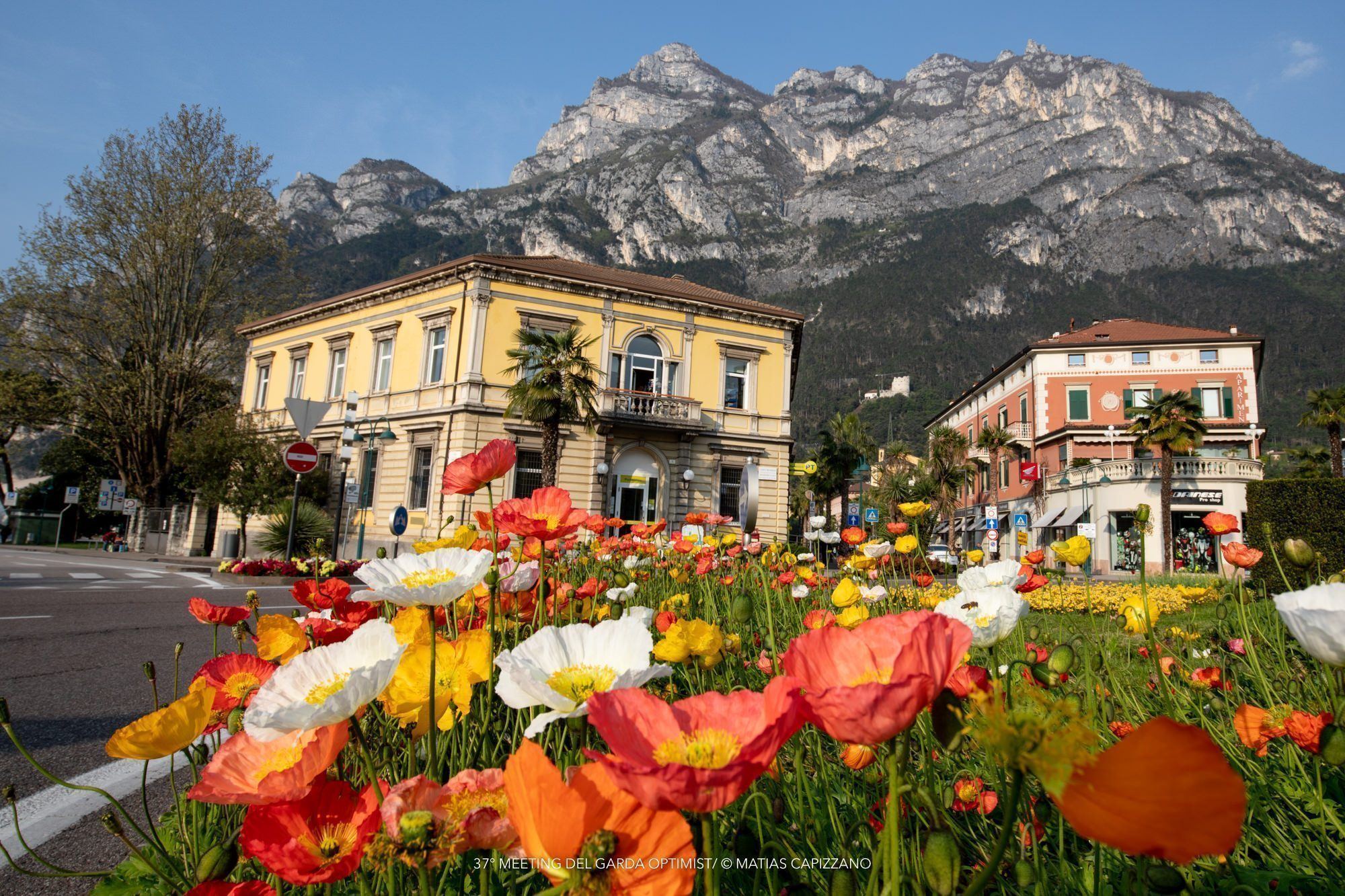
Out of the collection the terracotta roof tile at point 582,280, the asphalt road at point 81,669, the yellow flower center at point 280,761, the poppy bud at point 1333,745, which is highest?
the terracotta roof tile at point 582,280

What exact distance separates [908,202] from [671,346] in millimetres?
116589

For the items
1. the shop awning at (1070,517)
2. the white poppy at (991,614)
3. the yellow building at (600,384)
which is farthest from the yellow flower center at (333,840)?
the shop awning at (1070,517)

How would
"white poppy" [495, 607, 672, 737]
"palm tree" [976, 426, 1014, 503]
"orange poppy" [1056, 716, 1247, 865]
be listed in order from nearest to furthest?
"orange poppy" [1056, 716, 1247, 865] < "white poppy" [495, 607, 672, 737] < "palm tree" [976, 426, 1014, 503]

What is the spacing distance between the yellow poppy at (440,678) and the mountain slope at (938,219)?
91.6 metres

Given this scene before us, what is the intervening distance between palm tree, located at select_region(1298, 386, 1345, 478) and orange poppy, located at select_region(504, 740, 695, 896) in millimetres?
36191

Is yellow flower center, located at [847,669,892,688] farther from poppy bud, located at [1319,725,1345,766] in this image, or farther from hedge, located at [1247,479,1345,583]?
hedge, located at [1247,479,1345,583]

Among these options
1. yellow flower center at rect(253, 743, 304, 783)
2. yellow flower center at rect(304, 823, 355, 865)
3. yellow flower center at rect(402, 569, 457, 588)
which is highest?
yellow flower center at rect(402, 569, 457, 588)

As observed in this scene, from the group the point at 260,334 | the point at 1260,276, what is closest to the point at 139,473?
the point at 260,334

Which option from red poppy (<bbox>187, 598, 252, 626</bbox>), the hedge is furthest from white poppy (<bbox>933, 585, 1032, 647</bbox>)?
the hedge

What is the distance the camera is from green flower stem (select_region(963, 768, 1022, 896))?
41 centimetres

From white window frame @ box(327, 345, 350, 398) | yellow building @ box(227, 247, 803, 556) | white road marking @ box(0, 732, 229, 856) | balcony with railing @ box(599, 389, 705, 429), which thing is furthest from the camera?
white window frame @ box(327, 345, 350, 398)

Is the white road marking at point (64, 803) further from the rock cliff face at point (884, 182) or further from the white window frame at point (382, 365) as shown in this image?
the rock cliff face at point (884, 182)

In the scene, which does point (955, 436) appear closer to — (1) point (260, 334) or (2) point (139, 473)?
(1) point (260, 334)

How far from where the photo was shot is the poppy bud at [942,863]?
0.59m
